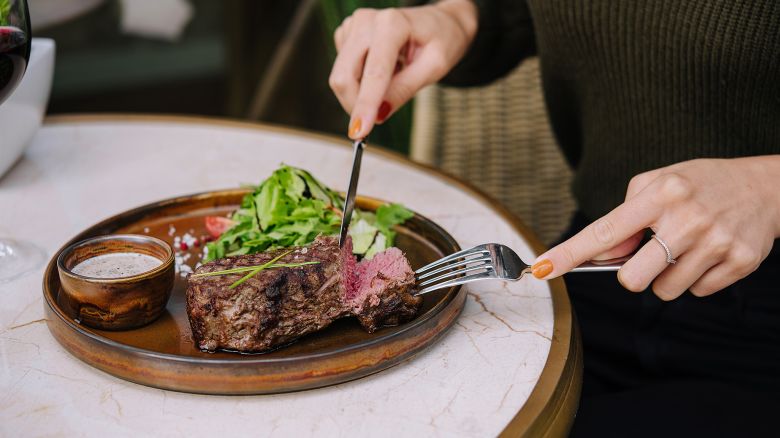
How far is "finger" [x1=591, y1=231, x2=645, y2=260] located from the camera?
1.19 metres

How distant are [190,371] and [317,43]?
11.5 ft

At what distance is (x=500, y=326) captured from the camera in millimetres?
1228

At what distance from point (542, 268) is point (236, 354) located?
44 cm

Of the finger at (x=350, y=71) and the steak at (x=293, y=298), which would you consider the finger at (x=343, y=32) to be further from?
A: the steak at (x=293, y=298)

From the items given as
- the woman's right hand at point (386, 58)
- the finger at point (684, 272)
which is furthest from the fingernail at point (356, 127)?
the finger at point (684, 272)

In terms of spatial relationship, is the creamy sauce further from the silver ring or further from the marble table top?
the silver ring

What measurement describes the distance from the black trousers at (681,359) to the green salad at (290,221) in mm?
472

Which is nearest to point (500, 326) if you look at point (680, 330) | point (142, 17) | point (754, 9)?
point (680, 330)

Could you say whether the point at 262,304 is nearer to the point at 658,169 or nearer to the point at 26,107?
the point at 658,169

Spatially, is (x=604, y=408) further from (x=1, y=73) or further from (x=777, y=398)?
(x=1, y=73)

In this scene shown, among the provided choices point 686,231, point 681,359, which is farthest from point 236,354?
point 681,359

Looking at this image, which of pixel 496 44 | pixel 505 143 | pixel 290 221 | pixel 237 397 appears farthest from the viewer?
pixel 505 143

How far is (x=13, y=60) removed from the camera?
1.25 meters

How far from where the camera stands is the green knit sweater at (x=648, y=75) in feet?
5.07
